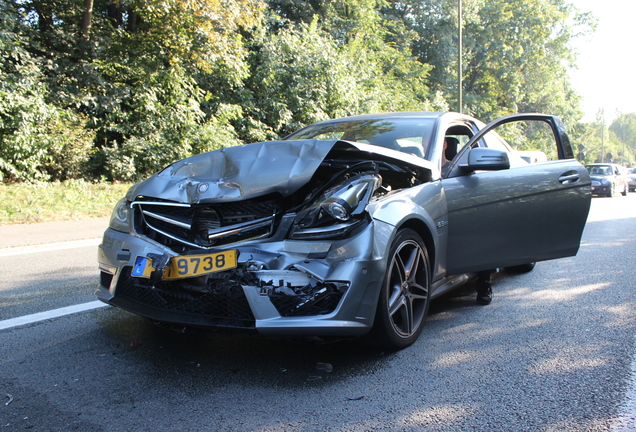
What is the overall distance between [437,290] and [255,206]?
5.17 feet

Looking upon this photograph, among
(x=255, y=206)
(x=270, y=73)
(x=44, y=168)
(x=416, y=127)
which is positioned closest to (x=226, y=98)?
(x=270, y=73)

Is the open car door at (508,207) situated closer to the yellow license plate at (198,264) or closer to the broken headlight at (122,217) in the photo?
the yellow license plate at (198,264)

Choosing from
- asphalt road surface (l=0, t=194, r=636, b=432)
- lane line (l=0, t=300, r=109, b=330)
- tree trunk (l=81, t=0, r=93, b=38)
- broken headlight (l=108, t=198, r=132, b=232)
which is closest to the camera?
asphalt road surface (l=0, t=194, r=636, b=432)

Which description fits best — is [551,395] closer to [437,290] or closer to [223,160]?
[437,290]

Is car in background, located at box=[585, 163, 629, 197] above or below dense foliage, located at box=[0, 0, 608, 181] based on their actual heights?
below

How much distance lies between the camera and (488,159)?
3.91 meters

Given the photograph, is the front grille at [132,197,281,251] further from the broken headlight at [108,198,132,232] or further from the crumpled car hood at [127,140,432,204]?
the broken headlight at [108,198,132,232]

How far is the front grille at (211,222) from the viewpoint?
3.05m

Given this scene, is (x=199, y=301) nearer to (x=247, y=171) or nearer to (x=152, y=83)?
(x=247, y=171)

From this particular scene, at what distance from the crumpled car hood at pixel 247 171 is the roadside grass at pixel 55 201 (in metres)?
7.54

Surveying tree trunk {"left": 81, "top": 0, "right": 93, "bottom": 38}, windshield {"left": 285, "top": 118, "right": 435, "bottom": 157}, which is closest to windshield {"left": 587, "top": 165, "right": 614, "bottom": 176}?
tree trunk {"left": 81, "top": 0, "right": 93, "bottom": 38}

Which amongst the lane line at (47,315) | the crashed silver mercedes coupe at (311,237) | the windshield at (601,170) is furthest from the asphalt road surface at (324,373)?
the windshield at (601,170)

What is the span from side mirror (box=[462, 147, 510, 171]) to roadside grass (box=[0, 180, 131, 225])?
8.61 m

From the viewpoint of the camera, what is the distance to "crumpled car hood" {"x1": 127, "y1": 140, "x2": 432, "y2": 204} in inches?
122
